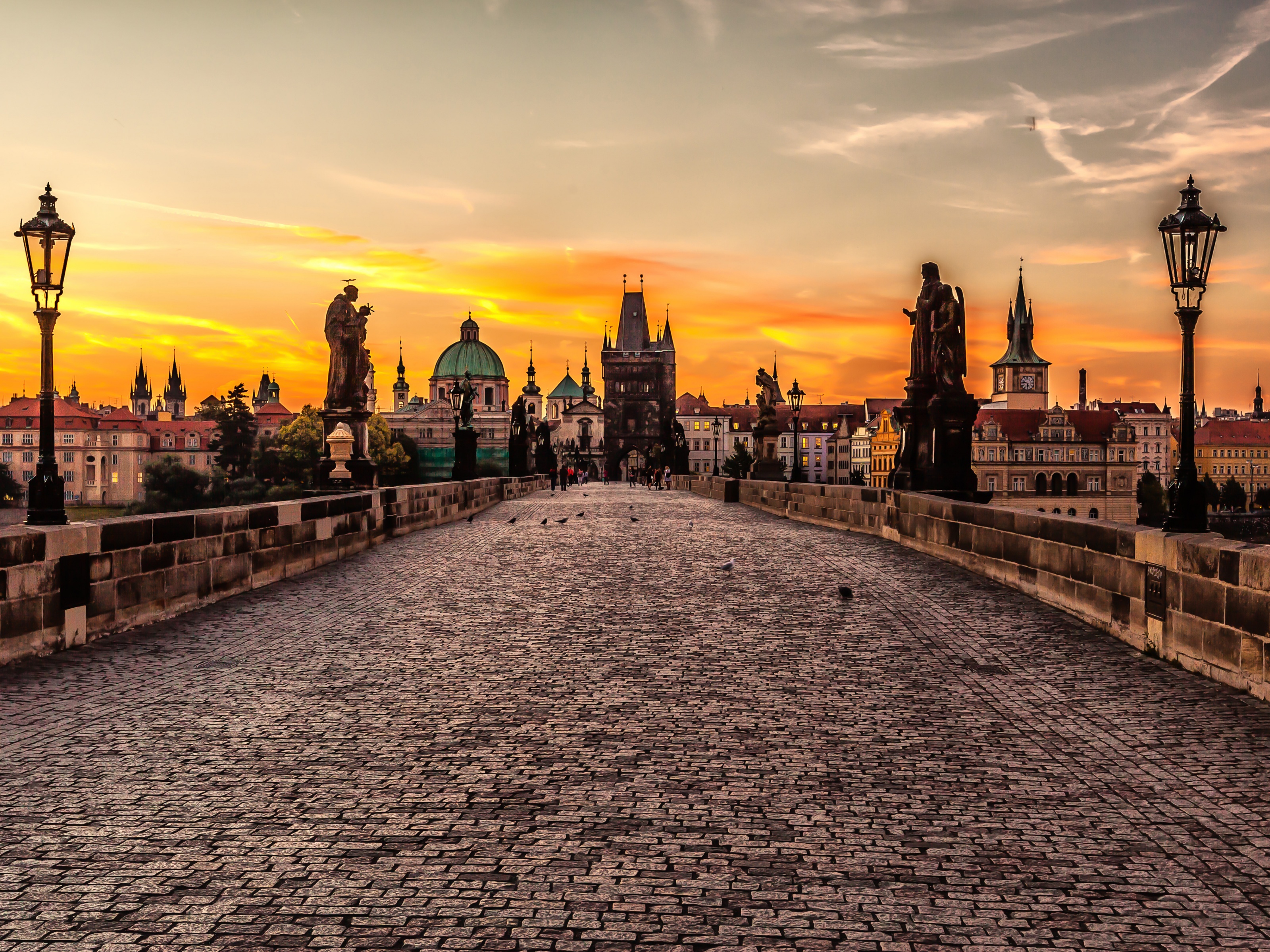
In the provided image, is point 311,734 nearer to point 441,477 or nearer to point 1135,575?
point 1135,575

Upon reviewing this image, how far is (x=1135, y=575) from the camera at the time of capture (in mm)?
8586

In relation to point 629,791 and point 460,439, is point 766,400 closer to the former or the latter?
point 460,439

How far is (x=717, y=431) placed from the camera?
173500mm

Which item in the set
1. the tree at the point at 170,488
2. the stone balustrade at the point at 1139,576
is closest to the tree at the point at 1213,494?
the tree at the point at 170,488

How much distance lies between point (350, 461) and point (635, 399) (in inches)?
5475

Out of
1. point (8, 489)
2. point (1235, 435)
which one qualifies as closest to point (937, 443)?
point (8, 489)

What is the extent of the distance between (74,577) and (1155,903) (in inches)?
299

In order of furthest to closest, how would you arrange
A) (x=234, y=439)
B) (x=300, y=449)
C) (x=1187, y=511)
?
(x=234, y=439)
(x=300, y=449)
(x=1187, y=511)

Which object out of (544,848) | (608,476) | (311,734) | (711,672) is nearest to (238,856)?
(544,848)

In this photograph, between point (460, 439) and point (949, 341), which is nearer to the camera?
point (949, 341)

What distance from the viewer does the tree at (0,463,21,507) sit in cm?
13125

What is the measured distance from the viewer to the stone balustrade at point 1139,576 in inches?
268

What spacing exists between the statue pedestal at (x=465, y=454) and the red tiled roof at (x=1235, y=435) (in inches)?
6464

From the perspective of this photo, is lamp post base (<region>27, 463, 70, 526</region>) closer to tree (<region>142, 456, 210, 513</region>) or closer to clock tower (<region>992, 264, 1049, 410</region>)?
tree (<region>142, 456, 210, 513</region>)
